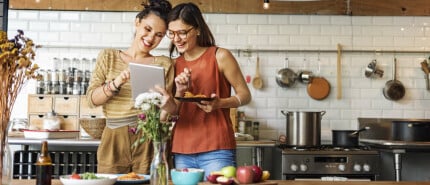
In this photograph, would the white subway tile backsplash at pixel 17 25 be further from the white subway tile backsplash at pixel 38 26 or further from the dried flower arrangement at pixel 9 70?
the dried flower arrangement at pixel 9 70

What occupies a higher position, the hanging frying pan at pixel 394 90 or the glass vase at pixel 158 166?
the hanging frying pan at pixel 394 90

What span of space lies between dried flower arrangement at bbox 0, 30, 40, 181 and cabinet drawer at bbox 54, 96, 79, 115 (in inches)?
124

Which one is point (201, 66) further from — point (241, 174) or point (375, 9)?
point (375, 9)

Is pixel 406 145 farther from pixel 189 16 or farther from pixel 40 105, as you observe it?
pixel 40 105

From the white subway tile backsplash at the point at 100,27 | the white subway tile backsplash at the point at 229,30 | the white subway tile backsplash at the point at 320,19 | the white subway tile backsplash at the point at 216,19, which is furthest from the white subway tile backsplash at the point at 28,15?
the white subway tile backsplash at the point at 320,19

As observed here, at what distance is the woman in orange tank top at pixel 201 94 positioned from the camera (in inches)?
108

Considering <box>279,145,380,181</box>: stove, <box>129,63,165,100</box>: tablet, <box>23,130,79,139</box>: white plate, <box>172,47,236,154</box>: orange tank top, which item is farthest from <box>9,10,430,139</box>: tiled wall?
<box>129,63,165,100</box>: tablet

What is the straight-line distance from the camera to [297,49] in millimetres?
5727

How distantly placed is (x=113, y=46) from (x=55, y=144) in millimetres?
1334

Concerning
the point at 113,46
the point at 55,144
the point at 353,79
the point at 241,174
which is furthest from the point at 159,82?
the point at 353,79

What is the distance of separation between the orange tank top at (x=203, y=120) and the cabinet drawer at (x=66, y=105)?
268cm

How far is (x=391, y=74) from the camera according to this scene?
5758 millimetres

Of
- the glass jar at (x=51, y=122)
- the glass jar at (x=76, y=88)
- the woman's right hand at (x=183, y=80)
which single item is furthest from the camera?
the glass jar at (x=76, y=88)

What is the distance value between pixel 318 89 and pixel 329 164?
1137 mm
